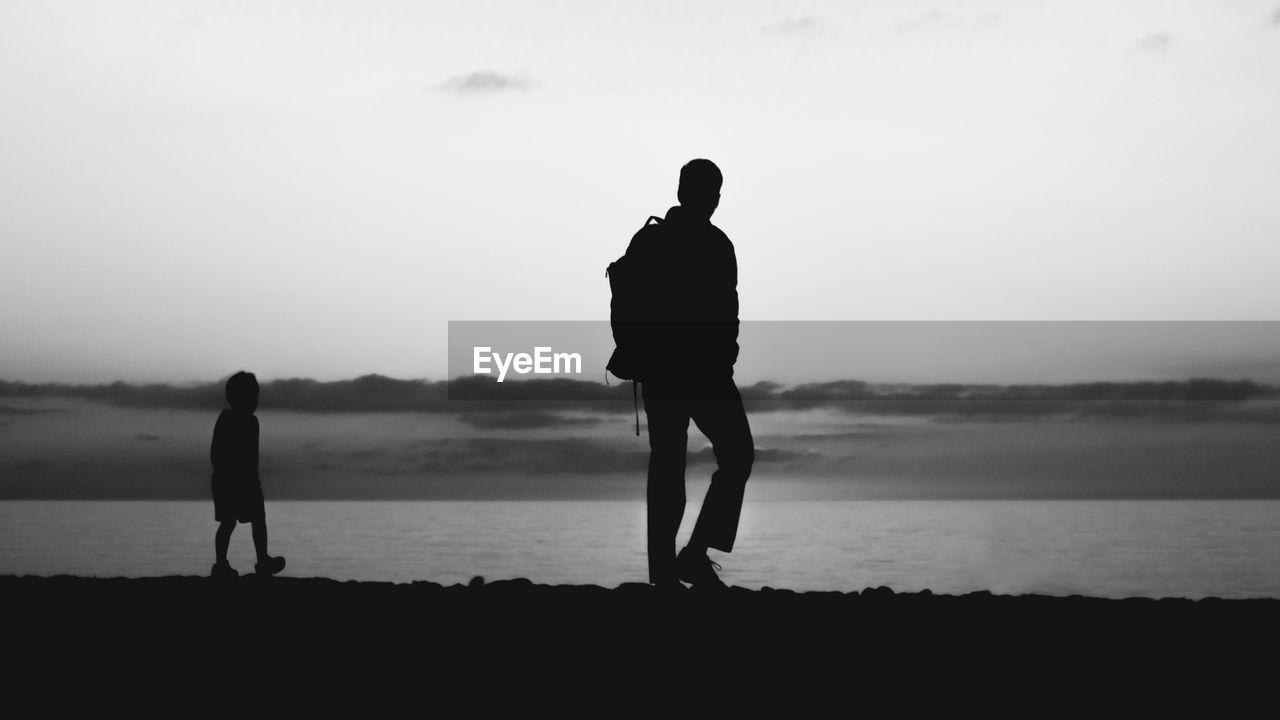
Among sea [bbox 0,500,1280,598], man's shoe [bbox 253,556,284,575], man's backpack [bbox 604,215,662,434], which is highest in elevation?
man's backpack [bbox 604,215,662,434]

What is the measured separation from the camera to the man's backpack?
623 centimetres

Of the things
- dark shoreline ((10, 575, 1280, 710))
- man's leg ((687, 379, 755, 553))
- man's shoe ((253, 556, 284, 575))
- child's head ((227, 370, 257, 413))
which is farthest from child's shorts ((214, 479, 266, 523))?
man's leg ((687, 379, 755, 553))

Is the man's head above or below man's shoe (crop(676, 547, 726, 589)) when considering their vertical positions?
above

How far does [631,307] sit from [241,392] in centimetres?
396

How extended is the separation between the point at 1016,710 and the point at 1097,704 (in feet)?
0.99

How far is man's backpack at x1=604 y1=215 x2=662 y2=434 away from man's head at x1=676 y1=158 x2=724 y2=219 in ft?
0.72

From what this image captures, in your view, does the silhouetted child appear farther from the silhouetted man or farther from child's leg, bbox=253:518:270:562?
the silhouetted man

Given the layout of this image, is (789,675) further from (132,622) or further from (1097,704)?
(132,622)

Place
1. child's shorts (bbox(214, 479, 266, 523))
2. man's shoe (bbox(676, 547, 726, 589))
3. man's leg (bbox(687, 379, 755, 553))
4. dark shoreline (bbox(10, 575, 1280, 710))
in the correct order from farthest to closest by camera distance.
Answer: child's shorts (bbox(214, 479, 266, 523)) → man's shoe (bbox(676, 547, 726, 589)) → man's leg (bbox(687, 379, 755, 553)) → dark shoreline (bbox(10, 575, 1280, 710))

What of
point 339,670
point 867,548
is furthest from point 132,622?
point 867,548

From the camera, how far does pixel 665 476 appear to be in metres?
6.29

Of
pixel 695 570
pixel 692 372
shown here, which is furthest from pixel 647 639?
pixel 692 372

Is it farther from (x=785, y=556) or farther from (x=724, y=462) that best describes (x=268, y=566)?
(x=785, y=556)

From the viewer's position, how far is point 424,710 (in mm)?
3812
